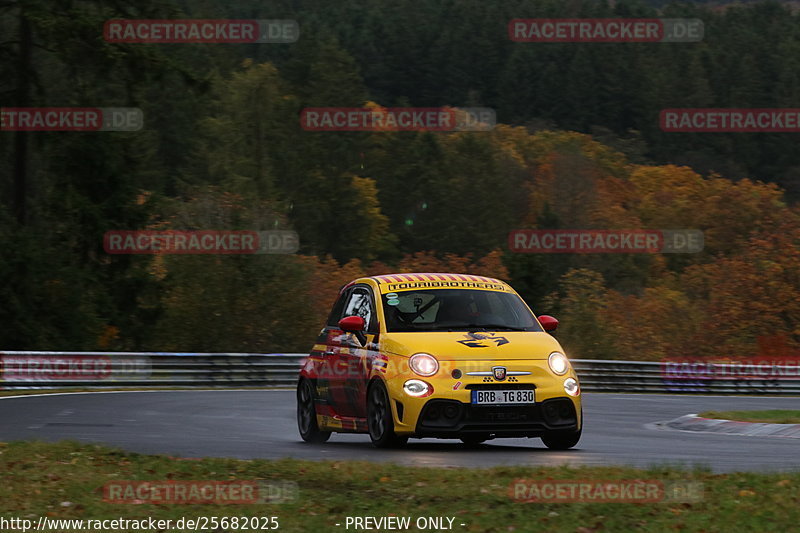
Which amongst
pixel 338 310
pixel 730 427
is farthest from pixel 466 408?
pixel 730 427

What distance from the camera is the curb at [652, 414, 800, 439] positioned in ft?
62.5

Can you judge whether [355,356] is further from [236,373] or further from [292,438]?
[236,373]

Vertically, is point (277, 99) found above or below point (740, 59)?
below

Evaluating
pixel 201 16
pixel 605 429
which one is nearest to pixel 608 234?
pixel 201 16

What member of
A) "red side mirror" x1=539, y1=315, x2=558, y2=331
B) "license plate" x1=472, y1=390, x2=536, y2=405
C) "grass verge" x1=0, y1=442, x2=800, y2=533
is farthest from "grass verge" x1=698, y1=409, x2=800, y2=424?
"grass verge" x1=0, y1=442, x2=800, y2=533

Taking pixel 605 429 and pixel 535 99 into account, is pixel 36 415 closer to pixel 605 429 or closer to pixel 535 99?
pixel 605 429

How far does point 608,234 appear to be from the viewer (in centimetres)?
9806

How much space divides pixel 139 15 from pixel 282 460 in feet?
116

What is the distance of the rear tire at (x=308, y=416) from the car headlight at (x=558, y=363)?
10.0ft

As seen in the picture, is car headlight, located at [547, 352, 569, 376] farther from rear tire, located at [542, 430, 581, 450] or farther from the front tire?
the front tire

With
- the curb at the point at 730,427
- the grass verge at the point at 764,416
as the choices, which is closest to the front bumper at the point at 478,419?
the curb at the point at 730,427

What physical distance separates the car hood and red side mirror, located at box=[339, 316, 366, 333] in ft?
1.13

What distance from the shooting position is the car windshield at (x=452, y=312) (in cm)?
1490

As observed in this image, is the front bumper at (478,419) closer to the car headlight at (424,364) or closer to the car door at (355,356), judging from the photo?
the car headlight at (424,364)
